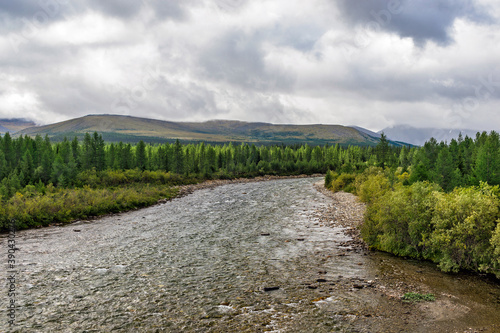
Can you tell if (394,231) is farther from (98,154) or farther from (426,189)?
(98,154)

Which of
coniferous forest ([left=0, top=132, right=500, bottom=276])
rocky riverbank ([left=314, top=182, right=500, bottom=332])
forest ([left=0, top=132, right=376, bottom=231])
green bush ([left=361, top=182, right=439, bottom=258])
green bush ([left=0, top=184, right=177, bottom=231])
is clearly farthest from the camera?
forest ([left=0, top=132, right=376, bottom=231])

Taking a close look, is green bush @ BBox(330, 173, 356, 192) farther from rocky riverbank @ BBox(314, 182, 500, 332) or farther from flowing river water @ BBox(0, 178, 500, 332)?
rocky riverbank @ BBox(314, 182, 500, 332)

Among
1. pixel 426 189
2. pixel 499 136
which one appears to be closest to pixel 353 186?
pixel 426 189

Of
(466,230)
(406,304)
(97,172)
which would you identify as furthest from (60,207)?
(97,172)

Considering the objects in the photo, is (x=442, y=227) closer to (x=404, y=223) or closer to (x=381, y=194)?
(x=404, y=223)

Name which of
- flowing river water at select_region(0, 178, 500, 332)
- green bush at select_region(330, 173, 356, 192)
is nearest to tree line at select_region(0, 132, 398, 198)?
green bush at select_region(330, 173, 356, 192)

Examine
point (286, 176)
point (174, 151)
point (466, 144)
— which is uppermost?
point (466, 144)

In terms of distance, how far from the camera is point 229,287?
1908cm

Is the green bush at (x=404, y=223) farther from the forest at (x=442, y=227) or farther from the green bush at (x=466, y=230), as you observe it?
the green bush at (x=466, y=230)

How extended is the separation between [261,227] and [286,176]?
372 ft

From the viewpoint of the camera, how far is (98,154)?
326ft

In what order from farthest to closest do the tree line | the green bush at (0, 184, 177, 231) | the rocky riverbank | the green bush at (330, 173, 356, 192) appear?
the green bush at (330, 173, 356, 192)
the tree line
the green bush at (0, 184, 177, 231)
the rocky riverbank

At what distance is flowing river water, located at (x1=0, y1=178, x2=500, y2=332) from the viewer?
48.5 ft

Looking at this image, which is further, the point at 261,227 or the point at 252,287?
the point at 261,227
